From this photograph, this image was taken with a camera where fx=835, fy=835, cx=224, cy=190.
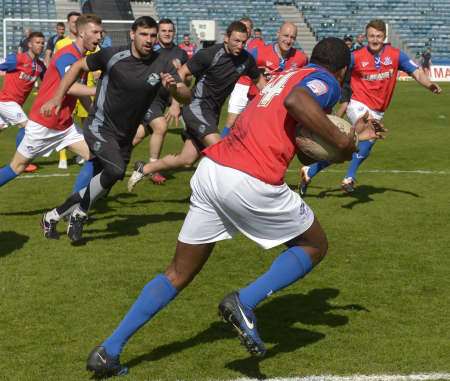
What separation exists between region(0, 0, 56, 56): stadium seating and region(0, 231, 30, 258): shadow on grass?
3451 cm

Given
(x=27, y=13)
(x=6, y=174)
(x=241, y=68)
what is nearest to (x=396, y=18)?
(x=27, y=13)

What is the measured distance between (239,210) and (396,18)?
4960 centimetres

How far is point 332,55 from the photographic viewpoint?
5.23 metres

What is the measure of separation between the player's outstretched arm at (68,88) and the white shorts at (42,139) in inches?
35.0

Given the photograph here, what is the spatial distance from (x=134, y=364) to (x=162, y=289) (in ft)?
2.05

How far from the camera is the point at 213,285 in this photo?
738 cm

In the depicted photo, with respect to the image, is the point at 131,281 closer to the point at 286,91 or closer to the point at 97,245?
the point at 97,245

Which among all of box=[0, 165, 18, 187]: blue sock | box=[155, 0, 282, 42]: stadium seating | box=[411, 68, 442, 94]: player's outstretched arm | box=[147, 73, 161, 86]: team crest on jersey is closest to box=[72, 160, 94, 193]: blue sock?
box=[0, 165, 18, 187]: blue sock

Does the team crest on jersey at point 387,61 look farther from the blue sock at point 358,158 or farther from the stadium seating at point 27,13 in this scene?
the stadium seating at point 27,13

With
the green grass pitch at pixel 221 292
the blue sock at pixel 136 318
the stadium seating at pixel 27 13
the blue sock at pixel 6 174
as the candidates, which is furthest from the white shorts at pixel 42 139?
the stadium seating at pixel 27 13

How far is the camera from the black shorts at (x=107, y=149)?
884cm

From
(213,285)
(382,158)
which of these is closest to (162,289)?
(213,285)

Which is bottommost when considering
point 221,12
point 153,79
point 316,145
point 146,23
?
point 221,12

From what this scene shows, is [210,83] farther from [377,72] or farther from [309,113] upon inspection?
[309,113]
